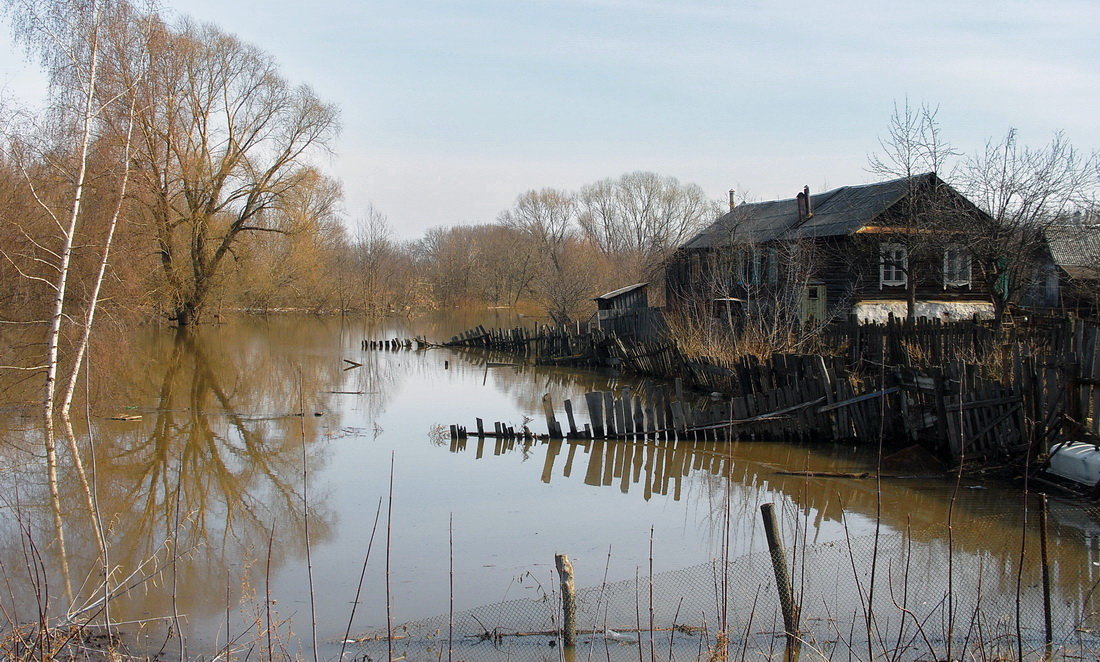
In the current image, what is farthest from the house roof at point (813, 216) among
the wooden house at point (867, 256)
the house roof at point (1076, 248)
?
the house roof at point (1076, 248)

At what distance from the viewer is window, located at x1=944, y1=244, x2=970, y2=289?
21.6 m

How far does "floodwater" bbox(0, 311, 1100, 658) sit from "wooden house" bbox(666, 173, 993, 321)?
418 inches

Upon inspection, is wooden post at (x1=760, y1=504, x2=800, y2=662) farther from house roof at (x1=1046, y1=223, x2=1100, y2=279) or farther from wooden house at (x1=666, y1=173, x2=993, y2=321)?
house roof at (x1=1046, y1=223, x2=1100, y2=279)

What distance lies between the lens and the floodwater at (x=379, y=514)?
256 inches

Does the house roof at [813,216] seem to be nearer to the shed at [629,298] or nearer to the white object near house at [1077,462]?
the shed at [629,298]

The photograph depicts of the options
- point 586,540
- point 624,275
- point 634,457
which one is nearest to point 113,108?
point 634,457

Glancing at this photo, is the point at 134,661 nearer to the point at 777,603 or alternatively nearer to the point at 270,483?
the point at 777,603

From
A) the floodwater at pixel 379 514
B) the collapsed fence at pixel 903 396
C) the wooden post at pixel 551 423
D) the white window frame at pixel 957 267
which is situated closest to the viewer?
the floodwater at pixel 379 514

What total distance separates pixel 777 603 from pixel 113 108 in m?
14.2

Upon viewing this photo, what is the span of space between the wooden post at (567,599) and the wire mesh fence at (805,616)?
119mm

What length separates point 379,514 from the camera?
346 inches

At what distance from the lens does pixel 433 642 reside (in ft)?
18.5

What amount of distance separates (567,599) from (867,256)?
21789mm

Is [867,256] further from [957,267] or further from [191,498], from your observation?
[191,498]
